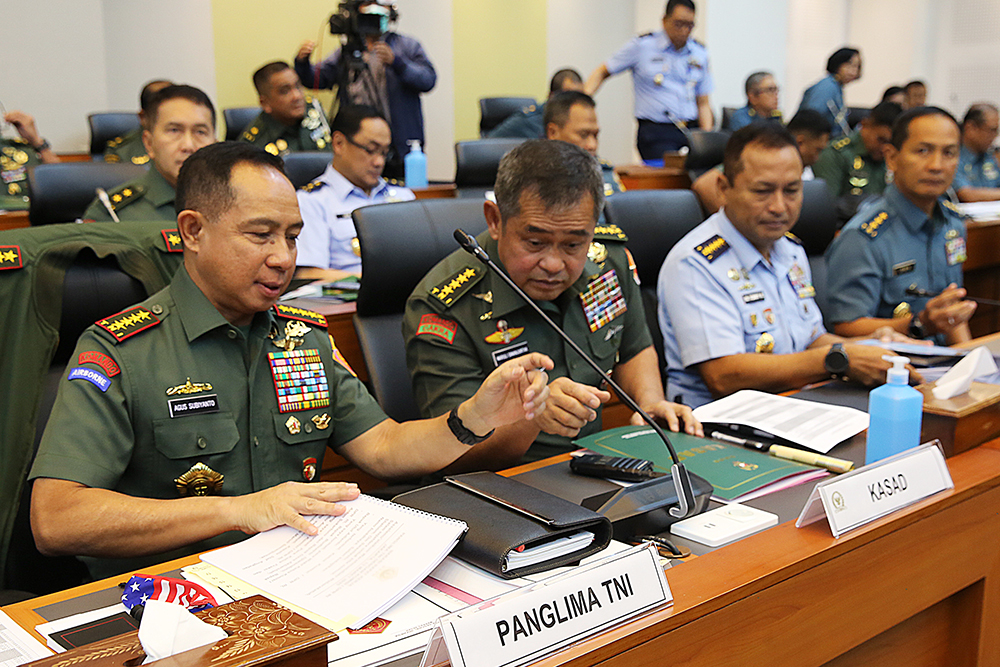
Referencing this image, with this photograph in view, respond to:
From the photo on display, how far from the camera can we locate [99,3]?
5.41m

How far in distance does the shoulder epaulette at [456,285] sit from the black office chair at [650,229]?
77 centimetres

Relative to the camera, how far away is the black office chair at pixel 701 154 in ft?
15.1

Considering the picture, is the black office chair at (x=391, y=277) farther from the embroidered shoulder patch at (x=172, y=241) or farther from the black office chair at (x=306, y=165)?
the black office chair at (x=306, y=165)

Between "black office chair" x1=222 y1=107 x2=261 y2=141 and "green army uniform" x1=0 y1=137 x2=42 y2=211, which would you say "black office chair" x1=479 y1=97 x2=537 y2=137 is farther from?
"green army uniform" x1=0 y1=137 x2=42 y2=211

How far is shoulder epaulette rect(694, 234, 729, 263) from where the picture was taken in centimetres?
214

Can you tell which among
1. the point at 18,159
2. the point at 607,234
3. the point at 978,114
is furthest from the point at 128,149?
the point at 978,114

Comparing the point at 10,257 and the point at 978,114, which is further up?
the point at 978,114

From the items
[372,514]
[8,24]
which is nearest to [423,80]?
[8,24]

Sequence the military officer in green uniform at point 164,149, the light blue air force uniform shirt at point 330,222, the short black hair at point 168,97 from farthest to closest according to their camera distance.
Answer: the light blue air force uniform shirt at point 330,222 → the short black hair at point 168,97 → the military officer in green uniform at point 164,149

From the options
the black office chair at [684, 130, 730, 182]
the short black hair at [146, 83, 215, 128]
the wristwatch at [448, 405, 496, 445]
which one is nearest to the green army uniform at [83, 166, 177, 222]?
the short black hair at [146, 83, 215, 128]

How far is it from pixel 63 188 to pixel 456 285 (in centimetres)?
168

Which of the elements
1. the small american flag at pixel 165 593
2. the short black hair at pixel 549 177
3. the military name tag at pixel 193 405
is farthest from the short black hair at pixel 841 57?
the small american flag at pixel 165 593

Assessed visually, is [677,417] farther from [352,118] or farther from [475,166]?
[475,166]

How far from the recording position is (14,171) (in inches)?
173
